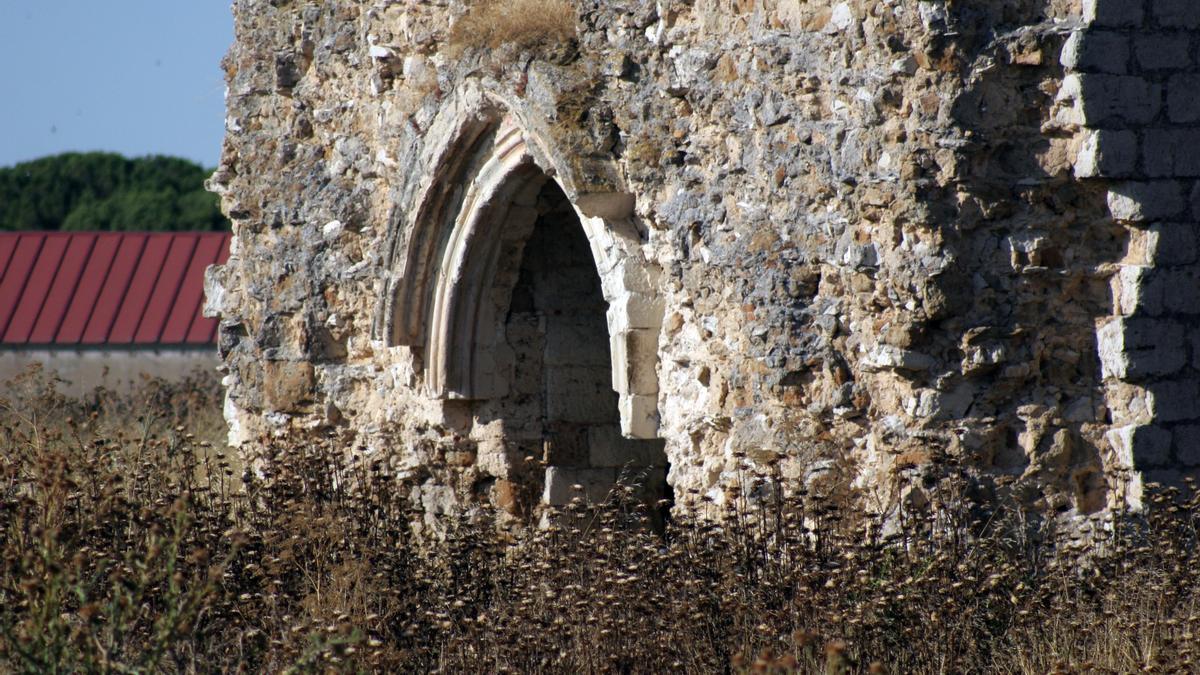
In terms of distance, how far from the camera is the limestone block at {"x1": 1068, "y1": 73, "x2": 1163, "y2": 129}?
18.7 feet

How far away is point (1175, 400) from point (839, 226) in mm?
1335

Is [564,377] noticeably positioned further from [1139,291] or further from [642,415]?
[1139,291]

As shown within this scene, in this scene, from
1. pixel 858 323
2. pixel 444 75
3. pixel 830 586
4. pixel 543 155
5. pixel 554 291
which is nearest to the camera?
pixel 830 586

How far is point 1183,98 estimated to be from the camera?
5.84m

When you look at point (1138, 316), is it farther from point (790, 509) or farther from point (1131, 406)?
point (790, 509)

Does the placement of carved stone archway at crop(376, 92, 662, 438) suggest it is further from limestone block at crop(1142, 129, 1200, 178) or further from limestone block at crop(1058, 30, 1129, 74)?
limestone block at crop(1142, 129, 1200, 178)

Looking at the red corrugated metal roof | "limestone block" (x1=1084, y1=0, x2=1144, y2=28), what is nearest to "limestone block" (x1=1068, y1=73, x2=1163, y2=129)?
"limestone block" (x1=1084, y1=0, x2=1144, y2=28)

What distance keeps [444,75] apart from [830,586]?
146 inches

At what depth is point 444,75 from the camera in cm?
799

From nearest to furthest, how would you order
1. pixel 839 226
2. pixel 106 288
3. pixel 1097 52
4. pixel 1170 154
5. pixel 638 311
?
pixel 1097 52 → pixel 1170 154 → pixel 839 226 → pixel 638 311 → pixel 106 288

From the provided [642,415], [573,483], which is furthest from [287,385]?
[642,415]

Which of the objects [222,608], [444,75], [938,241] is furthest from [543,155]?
[222,608]

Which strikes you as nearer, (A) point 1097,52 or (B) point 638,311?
(A) point 1097,52

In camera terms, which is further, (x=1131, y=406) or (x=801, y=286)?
(x=801, y=286)
